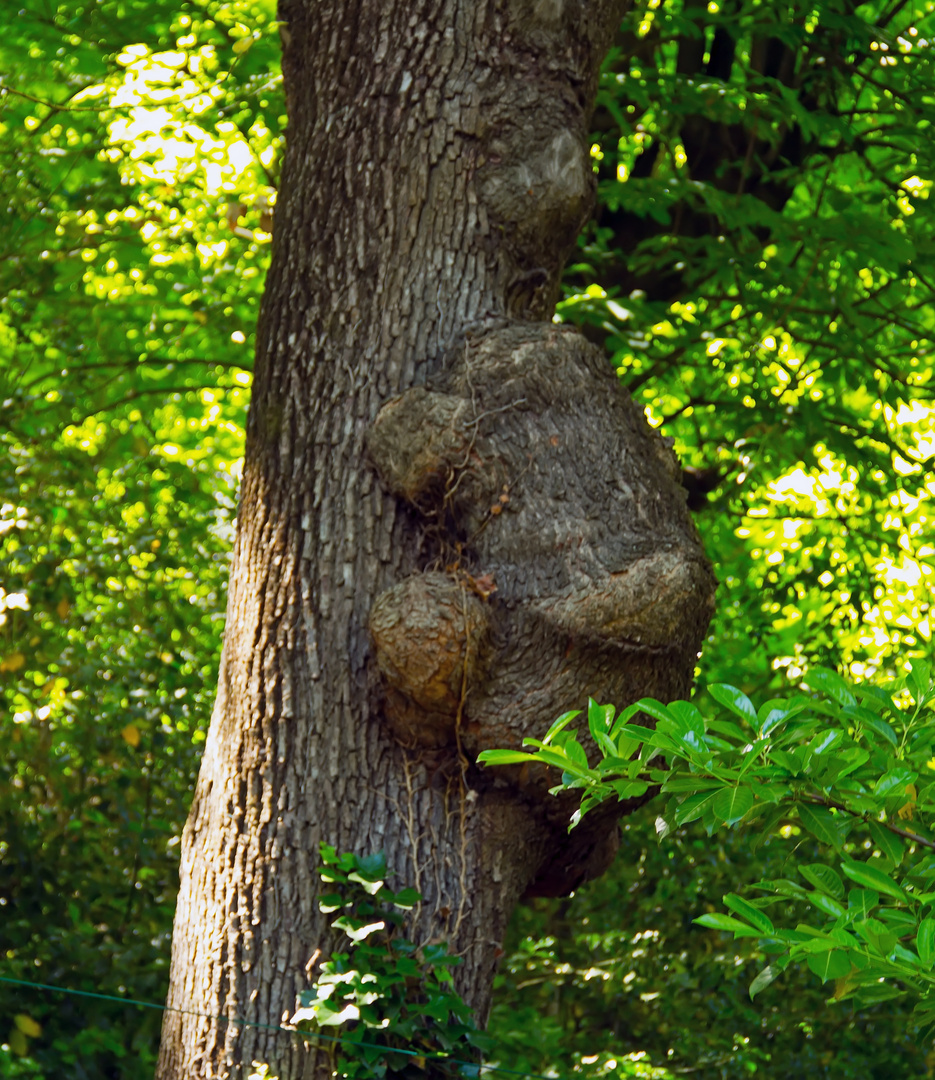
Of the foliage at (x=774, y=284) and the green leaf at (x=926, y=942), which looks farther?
the foliage at (x=774, y=284)

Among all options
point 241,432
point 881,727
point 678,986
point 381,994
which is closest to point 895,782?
point 881,727

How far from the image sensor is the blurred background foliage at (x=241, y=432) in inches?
184

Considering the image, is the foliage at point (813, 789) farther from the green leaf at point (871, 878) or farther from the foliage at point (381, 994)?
the foliage at point (381, 994)

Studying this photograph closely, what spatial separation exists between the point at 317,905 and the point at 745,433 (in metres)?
4.15

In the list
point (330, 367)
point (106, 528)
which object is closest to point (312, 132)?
point (330, 367)

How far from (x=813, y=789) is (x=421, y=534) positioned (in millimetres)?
1577

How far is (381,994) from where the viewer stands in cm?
280

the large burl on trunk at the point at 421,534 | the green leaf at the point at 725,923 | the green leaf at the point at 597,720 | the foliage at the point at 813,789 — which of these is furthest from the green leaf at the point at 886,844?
the large burl on trunk at the point at 421,534

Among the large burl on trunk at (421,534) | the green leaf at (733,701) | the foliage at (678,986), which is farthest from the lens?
the foliage at (678,986)

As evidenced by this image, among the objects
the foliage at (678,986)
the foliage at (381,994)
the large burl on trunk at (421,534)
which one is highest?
the large burl on trunk at (421,534)

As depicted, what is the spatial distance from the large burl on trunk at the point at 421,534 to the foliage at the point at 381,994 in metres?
0.09

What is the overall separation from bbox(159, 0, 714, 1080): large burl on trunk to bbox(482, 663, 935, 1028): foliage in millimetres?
1050

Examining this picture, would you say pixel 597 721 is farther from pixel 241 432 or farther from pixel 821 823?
pixel 241 432

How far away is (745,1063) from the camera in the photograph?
501 cm
